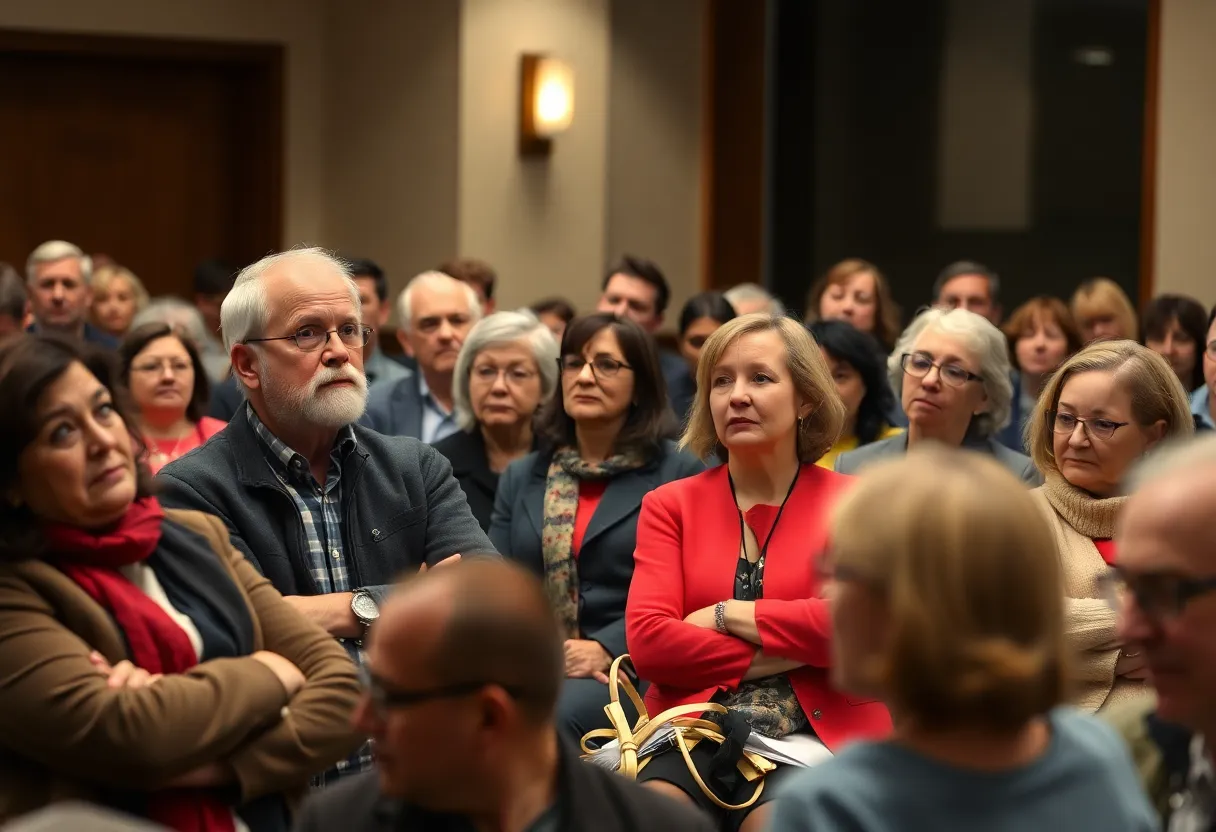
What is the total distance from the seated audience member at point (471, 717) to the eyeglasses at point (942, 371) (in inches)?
104

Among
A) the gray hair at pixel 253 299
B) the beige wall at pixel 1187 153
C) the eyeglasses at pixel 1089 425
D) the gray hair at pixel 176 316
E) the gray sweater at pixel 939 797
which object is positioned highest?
the beige wall at pixel 1187 153

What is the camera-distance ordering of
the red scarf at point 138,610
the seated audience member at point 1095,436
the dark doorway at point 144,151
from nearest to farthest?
the red scarf at point 138,610 < the seated audience member at point 1095,436 < the dark doorway at point 144,151

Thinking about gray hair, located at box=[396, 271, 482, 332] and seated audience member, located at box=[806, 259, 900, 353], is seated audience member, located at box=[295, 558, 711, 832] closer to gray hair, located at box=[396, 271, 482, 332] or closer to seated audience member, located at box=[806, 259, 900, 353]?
gray hair, located at box=[396, 271, 482, 332]

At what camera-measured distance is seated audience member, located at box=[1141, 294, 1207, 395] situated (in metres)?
5.59

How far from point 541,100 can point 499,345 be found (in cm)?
338

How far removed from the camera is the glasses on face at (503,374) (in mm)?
4578

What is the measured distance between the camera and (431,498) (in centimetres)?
312

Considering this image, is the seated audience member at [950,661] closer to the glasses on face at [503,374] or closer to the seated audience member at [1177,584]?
the seated audience member at [1177,584]

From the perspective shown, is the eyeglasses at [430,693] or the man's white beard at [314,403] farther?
the man's white beard at [314,403]

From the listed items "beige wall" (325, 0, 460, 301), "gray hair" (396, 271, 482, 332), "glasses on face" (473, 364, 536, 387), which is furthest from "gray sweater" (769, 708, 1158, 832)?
"beige wall" (325, 0, 460, 301)

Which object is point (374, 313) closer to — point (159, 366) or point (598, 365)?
point (159, 366)

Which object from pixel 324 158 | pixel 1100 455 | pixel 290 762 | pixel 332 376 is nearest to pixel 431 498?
pixel 332 376

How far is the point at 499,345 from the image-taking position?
4637 millimetres

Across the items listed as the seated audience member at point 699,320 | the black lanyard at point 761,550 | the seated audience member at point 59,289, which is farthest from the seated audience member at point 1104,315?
the seated audience member at point 59,289
